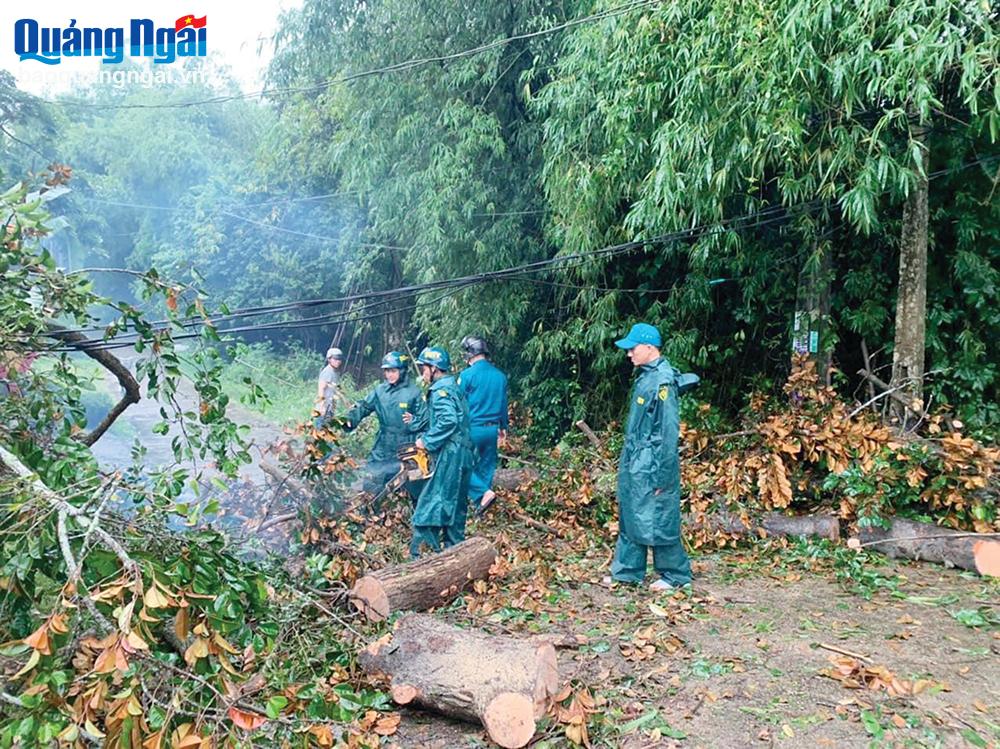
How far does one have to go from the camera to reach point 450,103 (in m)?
9.71

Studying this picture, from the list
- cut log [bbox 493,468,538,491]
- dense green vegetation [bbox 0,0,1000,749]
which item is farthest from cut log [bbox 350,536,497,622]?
cut log [bbox 493,468,538,491]

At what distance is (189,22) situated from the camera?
421 inches

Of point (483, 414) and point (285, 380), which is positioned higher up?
point (483, 414)

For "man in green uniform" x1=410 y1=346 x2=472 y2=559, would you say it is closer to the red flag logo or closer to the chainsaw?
the chainsaw

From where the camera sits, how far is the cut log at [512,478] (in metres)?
8.38

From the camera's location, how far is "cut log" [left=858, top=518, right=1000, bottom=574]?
5.57 m

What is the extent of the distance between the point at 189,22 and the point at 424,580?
30.3 ft

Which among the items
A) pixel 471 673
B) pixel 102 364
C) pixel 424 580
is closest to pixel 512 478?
pixel 424 580

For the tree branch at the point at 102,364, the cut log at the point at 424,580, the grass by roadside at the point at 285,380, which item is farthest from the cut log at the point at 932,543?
the grass by roadside at the point at 285,380

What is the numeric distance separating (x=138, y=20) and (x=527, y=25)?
5522 millimetres

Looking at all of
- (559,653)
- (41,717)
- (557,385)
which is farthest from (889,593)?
(557,385)

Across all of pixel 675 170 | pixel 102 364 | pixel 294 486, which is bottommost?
pixel 294 486

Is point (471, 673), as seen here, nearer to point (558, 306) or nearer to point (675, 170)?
point (675, 170)

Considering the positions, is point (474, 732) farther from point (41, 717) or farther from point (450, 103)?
point (450, 103)
